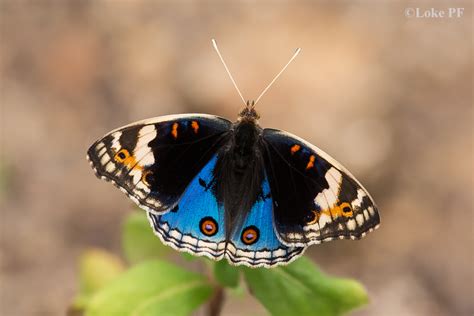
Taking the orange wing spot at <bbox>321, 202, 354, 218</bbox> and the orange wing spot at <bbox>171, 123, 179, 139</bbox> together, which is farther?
the orange wing spot at <bbox>171, 123, 179, 139</bbox>

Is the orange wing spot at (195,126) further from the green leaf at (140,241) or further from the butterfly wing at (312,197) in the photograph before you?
the green leaf at (140,241)

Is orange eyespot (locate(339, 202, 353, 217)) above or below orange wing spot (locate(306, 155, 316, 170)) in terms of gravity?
below

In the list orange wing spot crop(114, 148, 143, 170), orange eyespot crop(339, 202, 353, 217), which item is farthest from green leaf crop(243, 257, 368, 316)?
orange wing spot crop(114, 148, 143, 170)

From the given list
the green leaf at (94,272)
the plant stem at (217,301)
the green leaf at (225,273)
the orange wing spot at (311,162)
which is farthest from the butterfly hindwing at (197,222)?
the green leaf at (94,272)

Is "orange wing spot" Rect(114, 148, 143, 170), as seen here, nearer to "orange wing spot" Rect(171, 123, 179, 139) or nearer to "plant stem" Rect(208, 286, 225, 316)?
"orange wing spot" Rect(171, 123, 179, 139)

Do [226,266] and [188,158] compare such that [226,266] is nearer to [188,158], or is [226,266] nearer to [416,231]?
[188,158]

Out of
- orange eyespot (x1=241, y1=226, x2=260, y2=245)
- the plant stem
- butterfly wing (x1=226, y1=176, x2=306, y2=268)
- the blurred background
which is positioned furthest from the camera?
the blurred background

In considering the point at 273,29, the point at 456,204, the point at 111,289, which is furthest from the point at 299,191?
the point at 273,29
